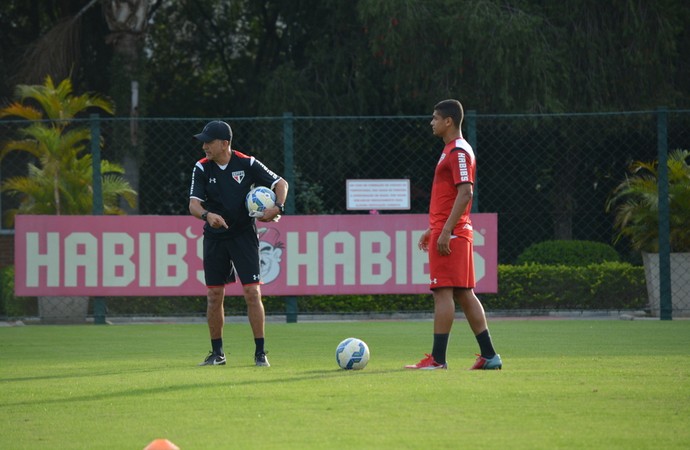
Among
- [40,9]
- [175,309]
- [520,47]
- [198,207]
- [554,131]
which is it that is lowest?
[175,309]

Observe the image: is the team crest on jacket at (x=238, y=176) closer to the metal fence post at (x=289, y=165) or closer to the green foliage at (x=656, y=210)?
the metal fence post at (x=289, y=165)

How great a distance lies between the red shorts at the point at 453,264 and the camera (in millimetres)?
9109

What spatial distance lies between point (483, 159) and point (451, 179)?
13.8 m

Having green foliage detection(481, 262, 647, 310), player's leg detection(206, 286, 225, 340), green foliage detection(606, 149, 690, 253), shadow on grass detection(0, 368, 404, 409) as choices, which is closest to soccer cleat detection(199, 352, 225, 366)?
player's leg detection(206, 286, 225, 340)

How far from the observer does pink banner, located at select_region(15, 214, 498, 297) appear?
16.5 m

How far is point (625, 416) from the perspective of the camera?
21.5ft

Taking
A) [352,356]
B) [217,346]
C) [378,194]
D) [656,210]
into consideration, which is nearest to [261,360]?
[217,346]

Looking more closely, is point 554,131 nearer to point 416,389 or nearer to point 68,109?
point 68,109

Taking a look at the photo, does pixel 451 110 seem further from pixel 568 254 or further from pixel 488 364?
pixel 568 254

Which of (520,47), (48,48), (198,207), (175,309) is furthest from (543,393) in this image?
(48,48)

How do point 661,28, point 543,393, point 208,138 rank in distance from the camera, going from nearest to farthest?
1. point 543,393
2. point 208,138
3. point 661,28

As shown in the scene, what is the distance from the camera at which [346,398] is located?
7.41 meters

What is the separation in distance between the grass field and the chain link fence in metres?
10.0

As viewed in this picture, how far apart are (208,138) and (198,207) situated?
0.59 m
